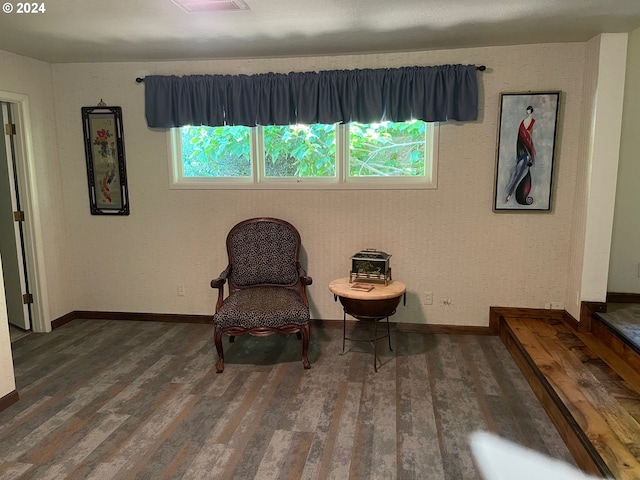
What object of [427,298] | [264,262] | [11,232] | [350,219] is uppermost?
[350,219]

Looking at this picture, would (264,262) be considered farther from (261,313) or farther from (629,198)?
(629,198)

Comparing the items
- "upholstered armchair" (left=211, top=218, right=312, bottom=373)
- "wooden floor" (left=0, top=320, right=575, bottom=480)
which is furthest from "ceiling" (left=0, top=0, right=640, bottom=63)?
"wooden floor" (left=0, top=320, right=575, bottom=480)

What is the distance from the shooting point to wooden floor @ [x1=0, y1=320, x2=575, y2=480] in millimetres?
2209

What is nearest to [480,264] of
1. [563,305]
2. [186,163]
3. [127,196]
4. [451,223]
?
[451,223]

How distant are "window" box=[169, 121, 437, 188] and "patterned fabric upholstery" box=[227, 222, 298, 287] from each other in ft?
1.57

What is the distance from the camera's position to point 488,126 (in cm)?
361

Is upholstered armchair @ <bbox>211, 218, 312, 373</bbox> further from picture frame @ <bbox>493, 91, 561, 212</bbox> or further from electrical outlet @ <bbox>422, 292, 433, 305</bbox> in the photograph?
picture frame @ <bbox>493, 91, 561, 212</bbox>

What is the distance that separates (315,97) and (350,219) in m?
1.09

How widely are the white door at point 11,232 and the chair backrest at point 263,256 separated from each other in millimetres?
1918

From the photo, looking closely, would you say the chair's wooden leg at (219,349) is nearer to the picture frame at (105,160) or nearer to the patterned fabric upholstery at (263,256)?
the patterned fabric upholstery at (263,256)

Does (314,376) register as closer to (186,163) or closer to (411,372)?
(411,372)

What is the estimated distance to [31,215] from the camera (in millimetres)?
3871

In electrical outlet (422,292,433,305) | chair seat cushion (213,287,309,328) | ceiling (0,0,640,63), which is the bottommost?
electrical outlet (422,292,433,305)

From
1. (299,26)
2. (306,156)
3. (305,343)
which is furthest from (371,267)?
(299,26)
